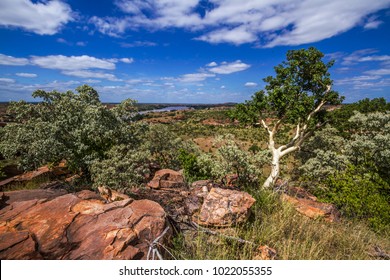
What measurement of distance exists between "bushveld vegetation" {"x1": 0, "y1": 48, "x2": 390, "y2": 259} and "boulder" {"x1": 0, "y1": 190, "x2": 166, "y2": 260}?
639 mm

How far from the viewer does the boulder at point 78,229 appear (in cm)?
312

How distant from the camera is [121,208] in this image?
13.1 feet

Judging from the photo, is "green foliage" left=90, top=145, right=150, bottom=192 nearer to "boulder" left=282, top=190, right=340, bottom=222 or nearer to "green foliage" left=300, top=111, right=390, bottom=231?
"boulder" left=282, top=190, right=340, bottom=222

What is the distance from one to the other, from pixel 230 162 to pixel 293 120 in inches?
268

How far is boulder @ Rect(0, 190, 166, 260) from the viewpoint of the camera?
10.2ft

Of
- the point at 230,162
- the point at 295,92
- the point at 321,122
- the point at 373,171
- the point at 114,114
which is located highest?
the point at 295,92

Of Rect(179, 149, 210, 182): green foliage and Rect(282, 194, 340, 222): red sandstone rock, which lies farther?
Rect(179, 149, 210, 182): green foliage

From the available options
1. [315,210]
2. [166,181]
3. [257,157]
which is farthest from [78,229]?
[257,157]

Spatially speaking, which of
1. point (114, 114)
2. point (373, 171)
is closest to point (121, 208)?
point (114, 114)

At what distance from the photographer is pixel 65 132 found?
8.52 meters

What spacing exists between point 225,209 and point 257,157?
21.0 feet

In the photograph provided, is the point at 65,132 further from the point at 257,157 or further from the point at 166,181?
the point at 257,157

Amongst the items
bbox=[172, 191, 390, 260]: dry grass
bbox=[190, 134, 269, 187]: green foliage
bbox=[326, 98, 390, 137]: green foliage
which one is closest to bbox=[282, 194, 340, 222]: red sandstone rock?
bbox=[172, 191, 390, 260]: dry grass

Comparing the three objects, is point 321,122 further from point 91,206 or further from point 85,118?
point 91,206
